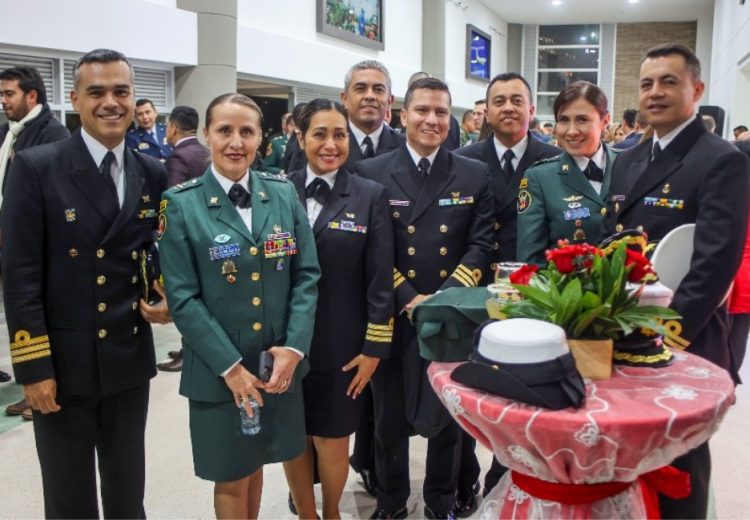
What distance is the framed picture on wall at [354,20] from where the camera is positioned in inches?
396

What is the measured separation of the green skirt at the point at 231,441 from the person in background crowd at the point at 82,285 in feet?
0.97

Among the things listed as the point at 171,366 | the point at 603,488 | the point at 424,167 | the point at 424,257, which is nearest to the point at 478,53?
the point at 171,366

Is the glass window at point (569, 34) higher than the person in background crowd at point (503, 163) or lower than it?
higher

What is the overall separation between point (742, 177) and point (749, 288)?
1.37 metres

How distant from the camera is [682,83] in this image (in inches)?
81.5

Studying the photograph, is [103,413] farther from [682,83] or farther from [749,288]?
[749,288]

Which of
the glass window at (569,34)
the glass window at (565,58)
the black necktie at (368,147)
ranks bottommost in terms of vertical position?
the black necktie at (368,147)

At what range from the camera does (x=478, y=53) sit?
16938mm

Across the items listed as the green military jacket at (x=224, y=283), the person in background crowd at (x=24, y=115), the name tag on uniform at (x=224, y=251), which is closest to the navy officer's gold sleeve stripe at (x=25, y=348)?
the green military jacket at (x=224, y=283)

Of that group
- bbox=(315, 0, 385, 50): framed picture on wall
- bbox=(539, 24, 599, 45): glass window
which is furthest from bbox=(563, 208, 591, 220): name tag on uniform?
bbox=(539, 24, 599, 45): glass window

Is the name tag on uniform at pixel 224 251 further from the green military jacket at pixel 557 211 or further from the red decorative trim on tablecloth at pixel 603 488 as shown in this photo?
the green military jacket at pixel 557 211

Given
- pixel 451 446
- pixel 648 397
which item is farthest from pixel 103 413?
pixel 648 397

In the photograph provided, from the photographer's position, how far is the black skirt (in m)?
2.33

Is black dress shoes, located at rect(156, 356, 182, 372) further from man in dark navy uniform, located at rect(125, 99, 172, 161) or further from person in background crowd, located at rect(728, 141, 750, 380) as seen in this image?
person in background crowd, located at rect(728, 141, 750, 380)
